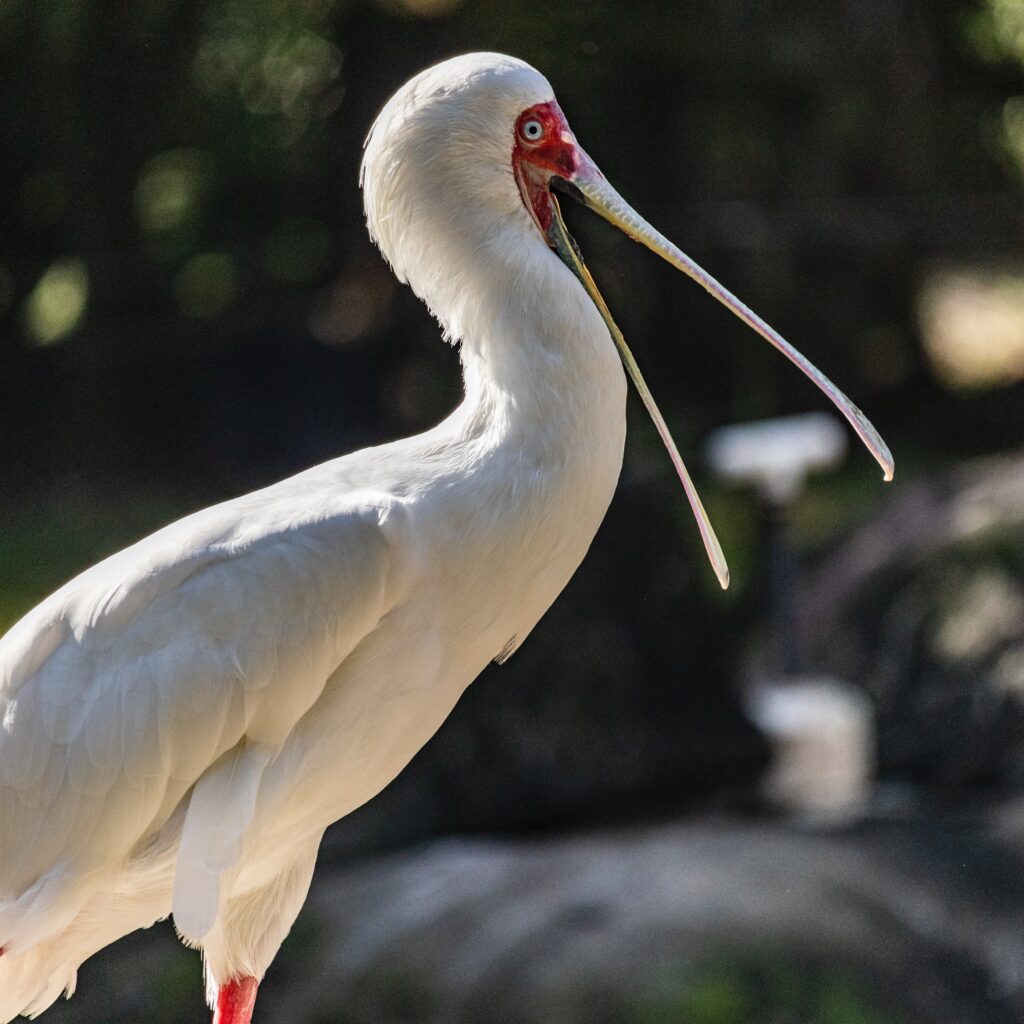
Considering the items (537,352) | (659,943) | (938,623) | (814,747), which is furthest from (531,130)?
(938,623)

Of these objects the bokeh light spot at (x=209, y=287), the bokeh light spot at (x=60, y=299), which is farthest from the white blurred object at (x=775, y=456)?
the bokeh light spot at (x=60, y=299)

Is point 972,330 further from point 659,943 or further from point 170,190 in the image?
point 659,943

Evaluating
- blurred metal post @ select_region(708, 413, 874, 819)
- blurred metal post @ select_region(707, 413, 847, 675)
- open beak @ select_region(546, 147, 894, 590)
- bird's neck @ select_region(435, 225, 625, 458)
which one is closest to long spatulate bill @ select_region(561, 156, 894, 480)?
open beak @ select_region(546, 147, 894, 590)

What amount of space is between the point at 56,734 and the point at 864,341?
649cm

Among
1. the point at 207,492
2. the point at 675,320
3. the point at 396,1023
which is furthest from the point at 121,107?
the point at 396,1023

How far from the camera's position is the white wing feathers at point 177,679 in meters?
2.54

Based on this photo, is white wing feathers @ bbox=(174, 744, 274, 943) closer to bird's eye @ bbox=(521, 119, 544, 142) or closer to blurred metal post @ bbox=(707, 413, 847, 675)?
bird's eye @ bbox=(521, 119, 544, 142)

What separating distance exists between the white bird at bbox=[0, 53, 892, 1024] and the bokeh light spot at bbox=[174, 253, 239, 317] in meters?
5.48

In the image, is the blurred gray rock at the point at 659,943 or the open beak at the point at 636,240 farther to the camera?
the blurred gray rock at the point at 659,943

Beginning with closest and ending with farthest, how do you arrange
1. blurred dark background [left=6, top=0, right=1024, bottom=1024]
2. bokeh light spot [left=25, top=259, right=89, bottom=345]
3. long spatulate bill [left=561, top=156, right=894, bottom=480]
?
long spatulate bill [left=561, top=156, right=894, bottom=480] → blurred dark background [left=6, top=0, right=1024, bottom=1024] → bokeh light spot [left=25, top=259, right=89, bottom=345]

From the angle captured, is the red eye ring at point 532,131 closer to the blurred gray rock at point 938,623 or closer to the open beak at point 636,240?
the open beak at point 636,240

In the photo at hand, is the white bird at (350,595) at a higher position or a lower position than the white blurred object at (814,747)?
higher

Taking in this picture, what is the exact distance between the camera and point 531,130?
265 cm

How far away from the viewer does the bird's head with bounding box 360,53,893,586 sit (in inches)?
102
